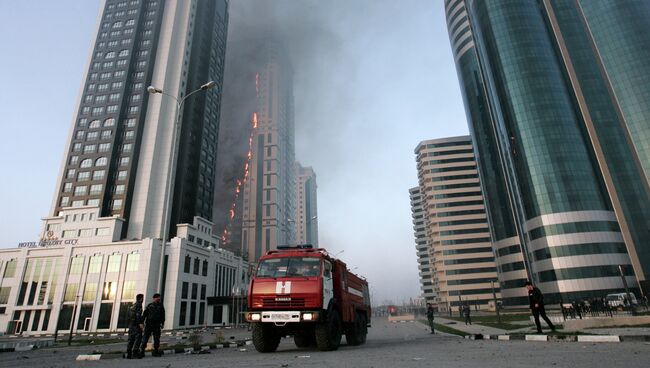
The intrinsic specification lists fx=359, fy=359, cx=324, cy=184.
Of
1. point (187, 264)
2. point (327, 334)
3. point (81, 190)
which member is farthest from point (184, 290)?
point (327, 334)

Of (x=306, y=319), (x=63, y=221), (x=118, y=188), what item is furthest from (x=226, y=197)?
(x=306, y=319)

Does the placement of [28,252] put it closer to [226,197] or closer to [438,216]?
[226,197]

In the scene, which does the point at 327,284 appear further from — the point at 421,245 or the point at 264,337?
the point at 421,245

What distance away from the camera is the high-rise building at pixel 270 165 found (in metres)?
138

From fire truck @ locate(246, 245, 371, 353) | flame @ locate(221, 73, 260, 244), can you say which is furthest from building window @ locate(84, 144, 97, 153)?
fire truck @ locate(246, 245, 371, 353)

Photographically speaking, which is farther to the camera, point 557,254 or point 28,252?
point 557,254

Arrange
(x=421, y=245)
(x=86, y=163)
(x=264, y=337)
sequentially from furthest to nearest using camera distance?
1. (x=421, y=245)
2. (x=86, y=163)
3. (x=264, y=337)

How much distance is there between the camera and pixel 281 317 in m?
10.8

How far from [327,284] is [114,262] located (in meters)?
58.1

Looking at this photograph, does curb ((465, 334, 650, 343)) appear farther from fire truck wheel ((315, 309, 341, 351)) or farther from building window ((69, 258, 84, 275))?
building window ((69, 258, 84, 275))

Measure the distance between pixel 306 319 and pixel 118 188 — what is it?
76.0 metres

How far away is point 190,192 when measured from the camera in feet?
277

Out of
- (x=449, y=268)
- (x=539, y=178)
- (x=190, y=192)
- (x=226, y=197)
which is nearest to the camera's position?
(x=539, y=178)

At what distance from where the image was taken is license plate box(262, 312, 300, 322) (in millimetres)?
10719
